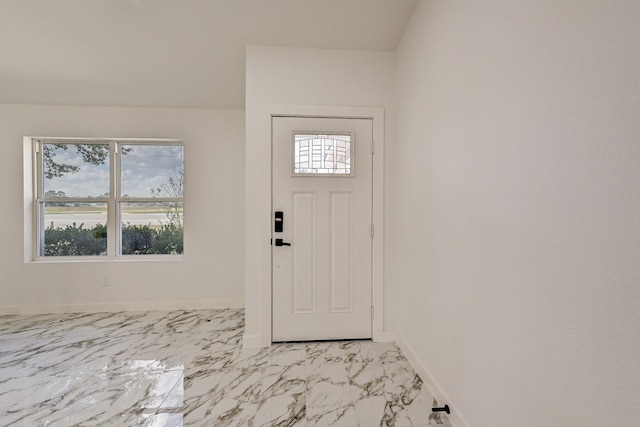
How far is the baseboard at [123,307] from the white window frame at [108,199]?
52 cm

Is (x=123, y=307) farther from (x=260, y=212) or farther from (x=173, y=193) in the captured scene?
(x=260, y=212)

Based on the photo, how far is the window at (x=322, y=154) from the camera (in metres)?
2.52

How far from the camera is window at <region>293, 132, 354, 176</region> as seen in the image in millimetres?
2520

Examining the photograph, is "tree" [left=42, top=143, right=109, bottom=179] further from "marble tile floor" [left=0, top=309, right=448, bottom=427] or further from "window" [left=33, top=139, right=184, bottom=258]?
"marble tile floor" [left=0, top=309, right=448, bottom=427]

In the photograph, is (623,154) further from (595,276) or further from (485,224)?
(485,224)

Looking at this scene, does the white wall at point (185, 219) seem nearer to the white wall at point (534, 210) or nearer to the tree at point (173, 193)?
the tree at point (173, 193)

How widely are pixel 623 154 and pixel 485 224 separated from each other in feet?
2.01

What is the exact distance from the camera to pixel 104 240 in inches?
139

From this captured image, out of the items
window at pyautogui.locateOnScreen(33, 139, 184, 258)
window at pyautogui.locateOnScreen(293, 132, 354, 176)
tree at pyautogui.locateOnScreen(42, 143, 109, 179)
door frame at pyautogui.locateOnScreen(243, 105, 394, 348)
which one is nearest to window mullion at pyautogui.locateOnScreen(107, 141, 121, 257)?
window at pyautogui.locateOnScreen(33, 139, 184, 258)

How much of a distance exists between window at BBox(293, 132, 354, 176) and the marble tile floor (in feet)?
4.90

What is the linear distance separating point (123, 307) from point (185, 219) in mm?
1223

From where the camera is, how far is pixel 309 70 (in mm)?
2498

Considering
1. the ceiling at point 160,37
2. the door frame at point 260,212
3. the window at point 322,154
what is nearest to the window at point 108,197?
the ceiling at point 160,37

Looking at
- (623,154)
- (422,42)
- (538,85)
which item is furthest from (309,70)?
(623,154)
